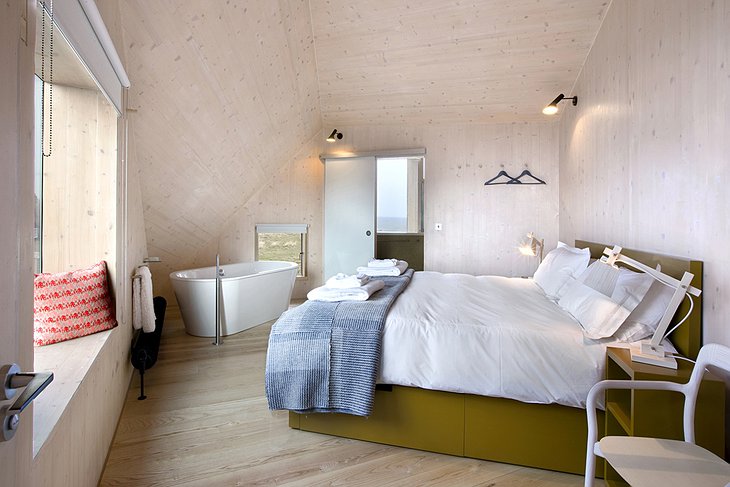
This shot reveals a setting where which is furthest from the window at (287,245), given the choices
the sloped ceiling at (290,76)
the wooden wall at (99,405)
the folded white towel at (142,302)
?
the folded white towel at (142,302)

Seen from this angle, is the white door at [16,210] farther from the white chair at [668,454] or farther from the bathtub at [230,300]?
the bathtub at [230,300]

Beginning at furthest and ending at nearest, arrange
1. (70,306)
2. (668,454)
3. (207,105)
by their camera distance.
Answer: (207,105) < (70,306) < (668,454)

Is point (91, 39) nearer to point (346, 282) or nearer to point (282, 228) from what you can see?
point (346, 282)

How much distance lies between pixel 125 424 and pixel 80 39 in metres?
1.98

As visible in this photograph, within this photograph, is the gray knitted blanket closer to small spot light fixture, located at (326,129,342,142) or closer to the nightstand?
the nightstand

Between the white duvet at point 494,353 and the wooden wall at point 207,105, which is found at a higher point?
the wooden wall at point 207,105

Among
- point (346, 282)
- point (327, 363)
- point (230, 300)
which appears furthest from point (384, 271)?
point (230, 300)

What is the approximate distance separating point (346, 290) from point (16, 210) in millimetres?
1638

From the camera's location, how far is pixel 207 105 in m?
2.75

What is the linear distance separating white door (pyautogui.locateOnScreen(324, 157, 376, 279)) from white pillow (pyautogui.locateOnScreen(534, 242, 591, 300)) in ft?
7.25

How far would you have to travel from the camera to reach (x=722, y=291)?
1518 mm

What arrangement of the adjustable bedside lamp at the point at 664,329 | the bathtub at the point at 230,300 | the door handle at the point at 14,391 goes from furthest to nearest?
the bathtub at the point at 230,300
the adjustable bedside lamp at the point at 664,329
the door handle at the point at 14,391

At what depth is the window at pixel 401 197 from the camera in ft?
16.9

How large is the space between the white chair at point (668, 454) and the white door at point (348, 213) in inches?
138
